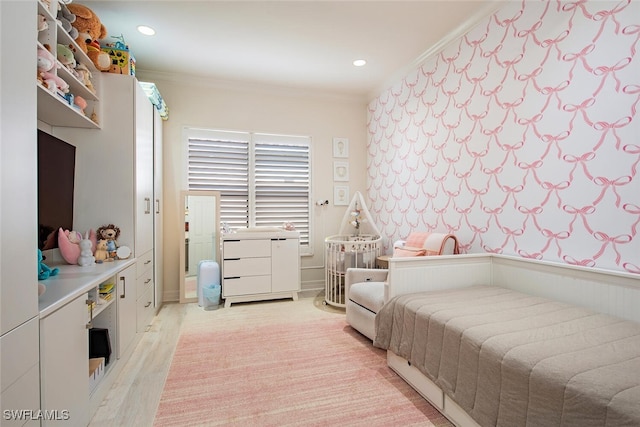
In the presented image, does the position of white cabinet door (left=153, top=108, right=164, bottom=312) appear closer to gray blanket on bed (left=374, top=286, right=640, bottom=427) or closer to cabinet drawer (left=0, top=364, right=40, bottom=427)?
cabinet drawer (left=0, top=364, right=40, bottom=427)

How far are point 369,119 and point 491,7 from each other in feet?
6.72

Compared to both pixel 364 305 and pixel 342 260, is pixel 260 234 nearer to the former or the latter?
pixel 342 260

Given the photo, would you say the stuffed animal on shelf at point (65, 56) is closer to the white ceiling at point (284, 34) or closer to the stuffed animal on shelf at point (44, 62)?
the stuffed animal on shelf at point (44, 62)

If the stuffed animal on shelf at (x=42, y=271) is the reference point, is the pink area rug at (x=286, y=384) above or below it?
below

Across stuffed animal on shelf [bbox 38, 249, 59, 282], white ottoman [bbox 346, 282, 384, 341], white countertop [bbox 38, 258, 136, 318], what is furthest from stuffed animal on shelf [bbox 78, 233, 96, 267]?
white ottoman [bbox 346, 282, 384, 341]

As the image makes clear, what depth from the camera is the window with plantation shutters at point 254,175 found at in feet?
12.1

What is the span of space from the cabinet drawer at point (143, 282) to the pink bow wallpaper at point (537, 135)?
2626 mm

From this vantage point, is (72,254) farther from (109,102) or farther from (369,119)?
(369,119)

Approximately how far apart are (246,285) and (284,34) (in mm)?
2523

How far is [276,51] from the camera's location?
9.73ft

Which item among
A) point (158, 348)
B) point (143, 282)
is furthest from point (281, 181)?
point (158, 348)

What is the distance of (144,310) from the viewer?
101 inches

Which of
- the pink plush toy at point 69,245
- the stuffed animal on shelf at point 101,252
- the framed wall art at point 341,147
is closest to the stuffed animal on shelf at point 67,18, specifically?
the pink plush toy at point 69,245

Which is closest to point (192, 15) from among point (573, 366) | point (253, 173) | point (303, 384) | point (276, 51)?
point (276, 51)
